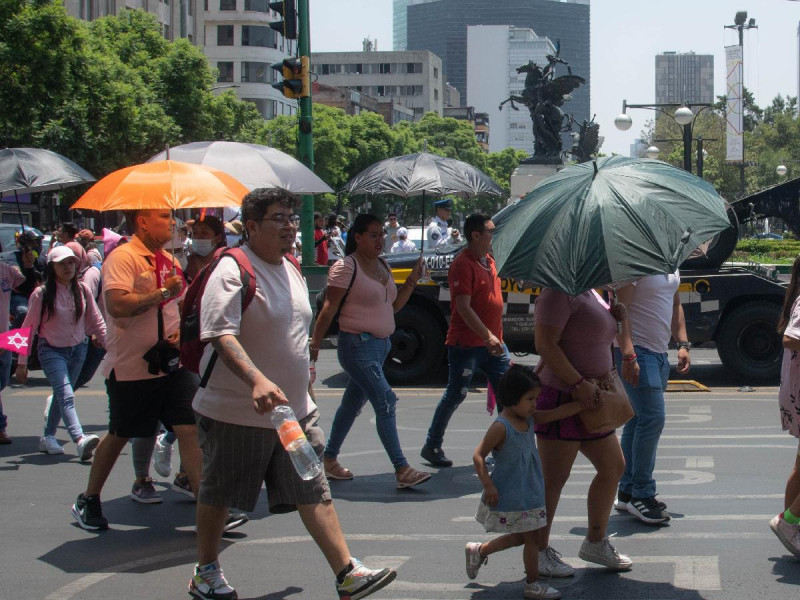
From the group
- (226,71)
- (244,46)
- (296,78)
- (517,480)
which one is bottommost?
(517,480)

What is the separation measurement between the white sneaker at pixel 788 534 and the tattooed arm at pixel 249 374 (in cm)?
253

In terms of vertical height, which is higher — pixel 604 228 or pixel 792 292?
pixel 604 228

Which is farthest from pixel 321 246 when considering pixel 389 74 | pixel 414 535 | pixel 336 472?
pixel 389 74

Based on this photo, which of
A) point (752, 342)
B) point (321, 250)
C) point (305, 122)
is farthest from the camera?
point (321, 250)

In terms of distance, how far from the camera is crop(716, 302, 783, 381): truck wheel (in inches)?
449

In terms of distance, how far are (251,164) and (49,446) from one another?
100 inches

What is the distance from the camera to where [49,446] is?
8.51 m

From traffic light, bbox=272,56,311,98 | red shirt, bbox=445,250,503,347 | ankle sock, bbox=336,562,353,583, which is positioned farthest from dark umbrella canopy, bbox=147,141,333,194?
traffic light, bbox=272,56,311,98

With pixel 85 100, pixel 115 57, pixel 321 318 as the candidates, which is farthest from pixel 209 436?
pixel 115 57

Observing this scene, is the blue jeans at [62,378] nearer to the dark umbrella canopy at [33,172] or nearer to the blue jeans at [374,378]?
the dark umbrella canopy at [33,172]

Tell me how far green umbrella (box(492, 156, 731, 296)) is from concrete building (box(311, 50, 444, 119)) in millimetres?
137603

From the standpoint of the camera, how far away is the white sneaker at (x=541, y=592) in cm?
491

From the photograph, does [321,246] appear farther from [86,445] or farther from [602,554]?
[602,554]

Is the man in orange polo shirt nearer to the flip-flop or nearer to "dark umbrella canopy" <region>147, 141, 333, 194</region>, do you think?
the flip-flop
